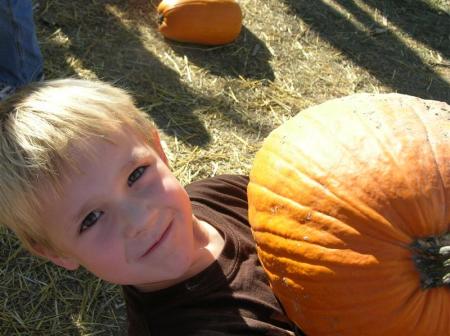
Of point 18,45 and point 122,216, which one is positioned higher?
point 122,216

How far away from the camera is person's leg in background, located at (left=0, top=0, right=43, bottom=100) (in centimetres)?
332

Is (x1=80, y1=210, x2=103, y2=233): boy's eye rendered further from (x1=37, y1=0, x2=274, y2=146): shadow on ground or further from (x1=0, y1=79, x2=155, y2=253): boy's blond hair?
(x1=37, y1=0, x2=274, y2=146): shadow on ground

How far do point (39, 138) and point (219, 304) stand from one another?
2.65 feet

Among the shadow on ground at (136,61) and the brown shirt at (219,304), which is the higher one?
the brown shirt at (219,304)

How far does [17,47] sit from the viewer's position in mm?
3447

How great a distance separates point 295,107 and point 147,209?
271 cm

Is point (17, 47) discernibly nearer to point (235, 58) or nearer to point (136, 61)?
point (136, 61)

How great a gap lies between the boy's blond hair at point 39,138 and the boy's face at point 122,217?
0.14 feet

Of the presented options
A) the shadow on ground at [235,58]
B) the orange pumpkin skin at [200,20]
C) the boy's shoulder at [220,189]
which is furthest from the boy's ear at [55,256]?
the orange pumpkin skin at [200,20]

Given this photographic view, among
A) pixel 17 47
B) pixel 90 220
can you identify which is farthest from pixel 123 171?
pixel 17 47

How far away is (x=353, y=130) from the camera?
1.59 meters

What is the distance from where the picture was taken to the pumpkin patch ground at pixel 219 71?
2904mm

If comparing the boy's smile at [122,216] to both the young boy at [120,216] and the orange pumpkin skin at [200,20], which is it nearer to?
the young boy at [120,216]

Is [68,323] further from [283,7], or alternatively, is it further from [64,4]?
[283,7]
